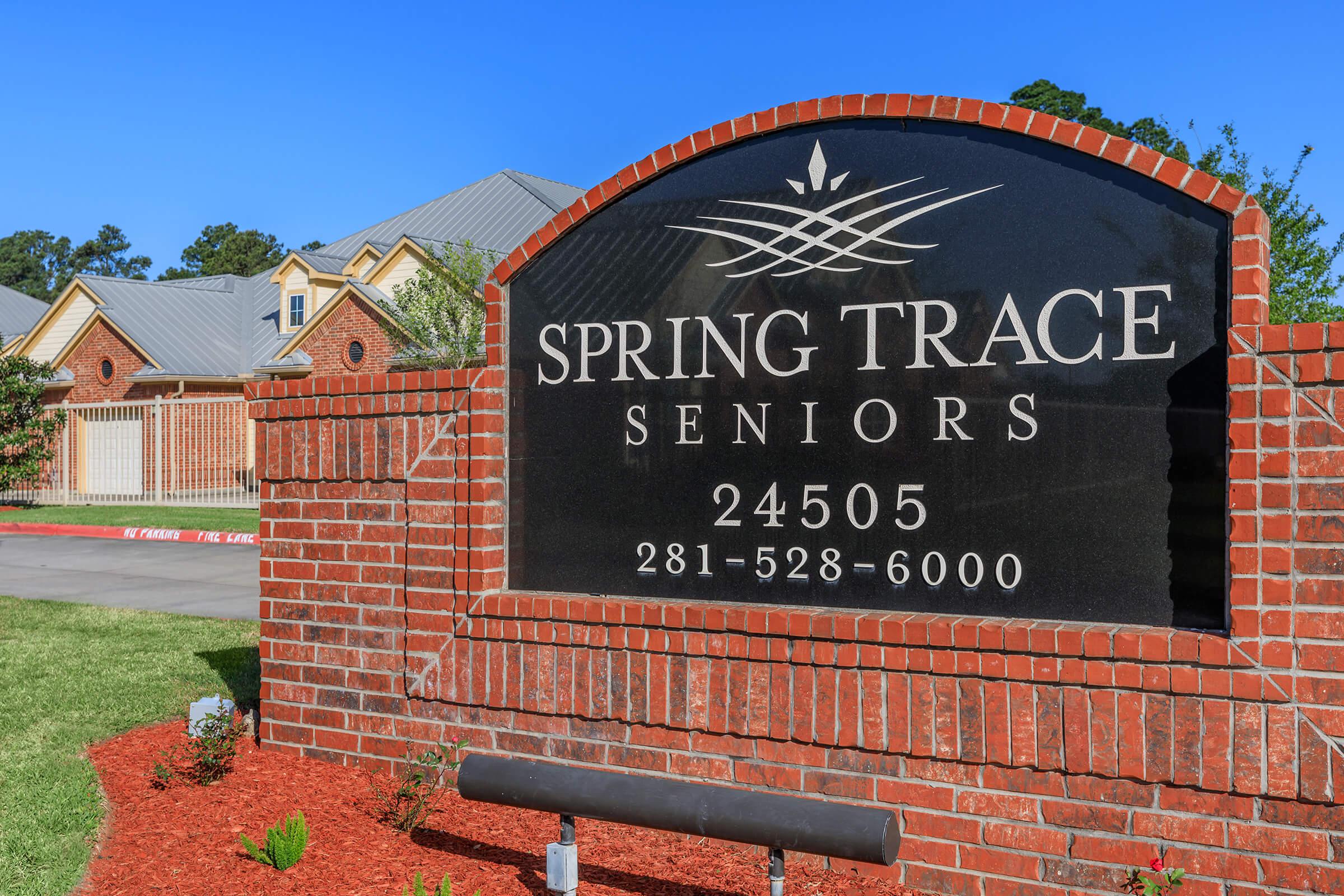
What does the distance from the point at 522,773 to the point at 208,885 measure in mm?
1262

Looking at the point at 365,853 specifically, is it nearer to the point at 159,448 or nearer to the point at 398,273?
the point at 159,448

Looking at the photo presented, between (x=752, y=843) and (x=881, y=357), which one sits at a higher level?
(x=881, y=357)

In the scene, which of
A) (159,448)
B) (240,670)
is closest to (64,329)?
(159,448)

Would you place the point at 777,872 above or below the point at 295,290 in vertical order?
below

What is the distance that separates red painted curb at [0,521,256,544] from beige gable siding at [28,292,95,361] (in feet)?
49.5

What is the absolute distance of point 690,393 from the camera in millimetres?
4500

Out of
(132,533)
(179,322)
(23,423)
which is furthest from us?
(179,322)

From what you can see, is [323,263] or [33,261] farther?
[33,261]

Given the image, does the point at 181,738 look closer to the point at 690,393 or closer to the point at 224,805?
the point at 224,805

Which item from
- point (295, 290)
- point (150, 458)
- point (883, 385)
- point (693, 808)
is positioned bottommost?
point (693, 808)

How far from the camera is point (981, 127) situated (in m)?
3.93

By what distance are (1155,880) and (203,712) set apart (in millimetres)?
4083

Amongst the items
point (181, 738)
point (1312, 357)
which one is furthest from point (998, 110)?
point (181, 738)

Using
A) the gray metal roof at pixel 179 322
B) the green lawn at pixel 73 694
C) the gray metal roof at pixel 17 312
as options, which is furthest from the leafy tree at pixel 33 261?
the green lawn at pixel 73 694
